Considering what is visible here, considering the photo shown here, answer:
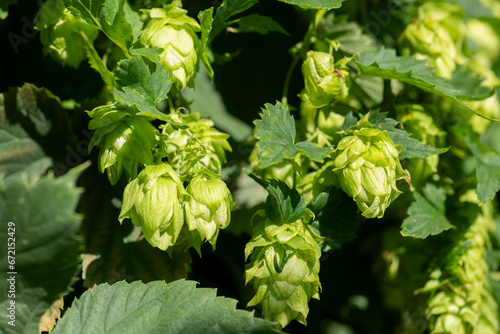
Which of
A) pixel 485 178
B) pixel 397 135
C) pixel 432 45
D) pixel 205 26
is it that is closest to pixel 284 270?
pixel 397 135

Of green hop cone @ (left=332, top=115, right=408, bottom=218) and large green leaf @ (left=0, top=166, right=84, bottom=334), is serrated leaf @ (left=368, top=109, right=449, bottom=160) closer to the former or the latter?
green hop cone @ (left=332, top=115, right=408, bottom=218)

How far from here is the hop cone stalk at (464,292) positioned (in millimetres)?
1127

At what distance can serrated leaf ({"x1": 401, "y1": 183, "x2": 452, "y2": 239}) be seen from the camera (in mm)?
1070

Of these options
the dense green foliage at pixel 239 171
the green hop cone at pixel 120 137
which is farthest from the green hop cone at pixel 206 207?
the green hop cone at pixel 120 137

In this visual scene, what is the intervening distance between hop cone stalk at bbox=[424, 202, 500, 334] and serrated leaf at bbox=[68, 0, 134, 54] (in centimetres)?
87

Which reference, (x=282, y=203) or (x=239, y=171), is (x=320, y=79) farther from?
(x=239, y=171)

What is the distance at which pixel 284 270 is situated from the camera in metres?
0.84

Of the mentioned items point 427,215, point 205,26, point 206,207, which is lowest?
point 427,215

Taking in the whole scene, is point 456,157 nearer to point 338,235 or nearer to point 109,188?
point 338,235

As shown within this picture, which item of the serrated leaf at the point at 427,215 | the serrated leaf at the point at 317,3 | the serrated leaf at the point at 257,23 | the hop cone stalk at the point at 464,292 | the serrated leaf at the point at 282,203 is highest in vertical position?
the serrated leaf at the point at 317,3

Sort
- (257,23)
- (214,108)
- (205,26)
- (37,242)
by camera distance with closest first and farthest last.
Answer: (37,242) < (205,26) < (257,23) < (214,108)

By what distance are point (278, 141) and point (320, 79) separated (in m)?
0.16

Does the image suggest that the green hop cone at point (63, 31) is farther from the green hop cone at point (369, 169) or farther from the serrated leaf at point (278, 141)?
the green hop cone at point (369, 169)

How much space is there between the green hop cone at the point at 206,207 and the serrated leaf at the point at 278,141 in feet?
0.29
